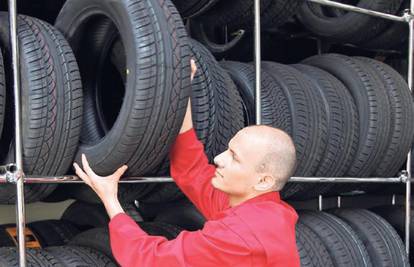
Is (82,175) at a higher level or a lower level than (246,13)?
lower

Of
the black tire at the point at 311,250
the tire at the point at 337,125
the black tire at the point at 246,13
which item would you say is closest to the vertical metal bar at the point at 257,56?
the black tire at the point at 246,13

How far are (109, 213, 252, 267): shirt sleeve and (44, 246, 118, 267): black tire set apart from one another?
34 centimetres

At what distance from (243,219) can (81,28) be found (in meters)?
0.71

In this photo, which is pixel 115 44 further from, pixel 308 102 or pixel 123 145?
pixel 308 102

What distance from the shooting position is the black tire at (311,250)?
188 centimetres

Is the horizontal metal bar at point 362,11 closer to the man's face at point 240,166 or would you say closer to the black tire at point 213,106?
the black tire at point 213,106

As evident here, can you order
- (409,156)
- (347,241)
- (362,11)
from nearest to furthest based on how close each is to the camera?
(347,241) < (362,11) < (409,156)

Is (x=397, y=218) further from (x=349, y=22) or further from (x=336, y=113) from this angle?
(x=349, y=22)

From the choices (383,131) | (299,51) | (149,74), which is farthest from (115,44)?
(299,51)

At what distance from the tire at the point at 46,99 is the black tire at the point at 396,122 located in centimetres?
130

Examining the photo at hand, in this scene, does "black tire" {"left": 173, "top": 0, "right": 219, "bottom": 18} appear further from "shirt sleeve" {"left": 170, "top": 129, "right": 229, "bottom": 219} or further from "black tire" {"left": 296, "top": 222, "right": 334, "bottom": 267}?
"black tire" {"left": 296, "top": 222, "right": 334, "bottom": 267}

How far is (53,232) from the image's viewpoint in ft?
6.63

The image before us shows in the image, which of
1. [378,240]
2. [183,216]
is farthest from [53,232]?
[378,240]

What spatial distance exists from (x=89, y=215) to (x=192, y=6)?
0.88 metres
